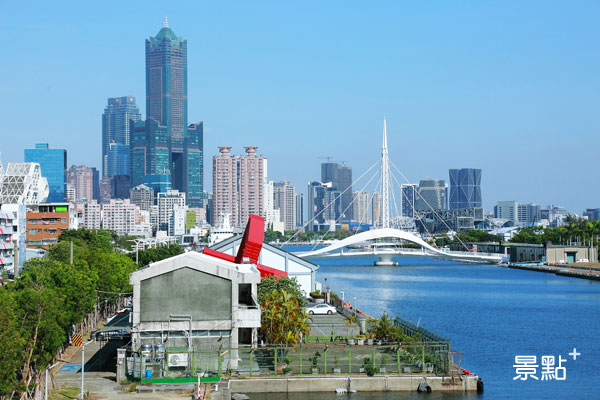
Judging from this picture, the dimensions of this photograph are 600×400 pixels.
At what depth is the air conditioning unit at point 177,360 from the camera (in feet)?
90.8

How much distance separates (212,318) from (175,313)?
1.18 meters

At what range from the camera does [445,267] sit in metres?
123

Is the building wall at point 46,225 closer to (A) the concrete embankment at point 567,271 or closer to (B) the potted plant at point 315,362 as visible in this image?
(A) the concrete embankment at point 567,271

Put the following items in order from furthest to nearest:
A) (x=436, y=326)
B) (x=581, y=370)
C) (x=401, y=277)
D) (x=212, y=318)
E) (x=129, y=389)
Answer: (x=401, y=277) → (x=436, y=326) → (x=581, y=370) → (x=212, y=318) → (x=129, y=389)

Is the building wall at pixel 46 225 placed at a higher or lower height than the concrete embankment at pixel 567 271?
higher

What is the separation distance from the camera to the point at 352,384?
92.8 feet

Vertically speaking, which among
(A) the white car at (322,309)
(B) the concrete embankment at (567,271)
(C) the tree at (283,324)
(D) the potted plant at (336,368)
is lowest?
(D) the potted plant at (336,368)

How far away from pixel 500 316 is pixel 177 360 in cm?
3129

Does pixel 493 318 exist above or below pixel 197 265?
below

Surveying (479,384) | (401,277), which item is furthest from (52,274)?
(401,277)

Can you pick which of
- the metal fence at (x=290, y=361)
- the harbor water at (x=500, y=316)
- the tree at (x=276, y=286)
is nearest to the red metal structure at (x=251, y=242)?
the tree at (x=276, y=286)

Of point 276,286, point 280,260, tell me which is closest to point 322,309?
point 280,260

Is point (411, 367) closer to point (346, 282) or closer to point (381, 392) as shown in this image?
point (381, 392)

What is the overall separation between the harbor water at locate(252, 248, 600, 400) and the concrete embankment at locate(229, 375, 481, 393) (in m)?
0.33
